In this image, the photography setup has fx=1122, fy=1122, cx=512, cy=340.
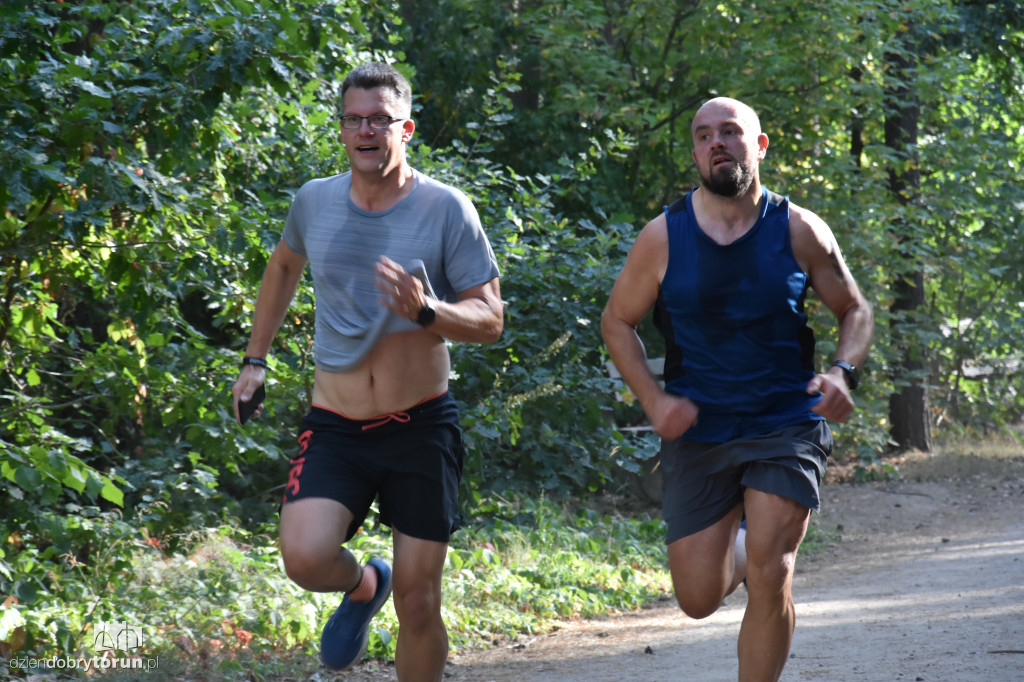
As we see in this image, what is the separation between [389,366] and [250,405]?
1.97ft

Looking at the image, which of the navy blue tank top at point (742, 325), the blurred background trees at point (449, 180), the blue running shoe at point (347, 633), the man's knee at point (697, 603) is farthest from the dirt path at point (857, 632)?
the blurred background trees at point (449, 180)

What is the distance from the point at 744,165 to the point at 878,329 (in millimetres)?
11336

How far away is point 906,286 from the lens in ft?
60.0

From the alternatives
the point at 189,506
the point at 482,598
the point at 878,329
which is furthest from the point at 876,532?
the point at 189,506

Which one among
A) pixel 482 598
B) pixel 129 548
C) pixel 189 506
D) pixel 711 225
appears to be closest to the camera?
pixel 711 225

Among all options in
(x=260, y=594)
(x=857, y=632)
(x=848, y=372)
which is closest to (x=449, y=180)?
(x=260, y=594)

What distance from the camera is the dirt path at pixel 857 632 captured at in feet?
18.5

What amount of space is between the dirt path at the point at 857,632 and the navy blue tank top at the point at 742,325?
1813 millimetres

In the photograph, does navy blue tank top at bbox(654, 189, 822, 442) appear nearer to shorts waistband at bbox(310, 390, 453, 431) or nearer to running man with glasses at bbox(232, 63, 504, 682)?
running man with glasses at bbox(232, 63, 504, 682)

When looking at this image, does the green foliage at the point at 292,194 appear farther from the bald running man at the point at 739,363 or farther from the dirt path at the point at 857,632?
the bald running man at the point at 739,363

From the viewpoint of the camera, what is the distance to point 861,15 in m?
12.7

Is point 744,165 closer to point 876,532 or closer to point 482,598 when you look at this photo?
point 482,598

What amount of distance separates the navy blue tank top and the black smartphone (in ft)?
5.22

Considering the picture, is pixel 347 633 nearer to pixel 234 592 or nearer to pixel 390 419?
pixel 390 419
